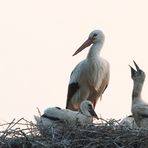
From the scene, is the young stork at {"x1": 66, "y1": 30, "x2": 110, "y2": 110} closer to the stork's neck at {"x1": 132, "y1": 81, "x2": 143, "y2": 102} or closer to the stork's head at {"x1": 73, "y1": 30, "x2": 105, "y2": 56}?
the stork's head at {"x1": 73, "y1": 30, "x2": 105, "y2": 56}

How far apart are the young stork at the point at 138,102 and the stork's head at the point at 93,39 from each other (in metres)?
2.70

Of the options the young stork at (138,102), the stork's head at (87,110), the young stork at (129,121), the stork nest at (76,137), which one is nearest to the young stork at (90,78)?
the stork's head at (87,110)

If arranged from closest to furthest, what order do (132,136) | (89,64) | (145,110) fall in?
(132,136) → (145,110) → (89,64)

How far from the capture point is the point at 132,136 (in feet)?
26.9

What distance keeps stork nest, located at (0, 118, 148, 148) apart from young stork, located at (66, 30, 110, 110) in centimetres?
379

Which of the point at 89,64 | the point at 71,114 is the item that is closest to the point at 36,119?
the point at 71,114

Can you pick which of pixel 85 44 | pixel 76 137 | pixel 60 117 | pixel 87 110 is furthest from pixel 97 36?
pixel 76 137

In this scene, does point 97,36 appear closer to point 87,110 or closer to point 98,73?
point 98,73

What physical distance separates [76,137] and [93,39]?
175 inches

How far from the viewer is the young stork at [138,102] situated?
9.34 m

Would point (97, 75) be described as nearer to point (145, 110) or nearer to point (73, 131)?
point (145, 110)

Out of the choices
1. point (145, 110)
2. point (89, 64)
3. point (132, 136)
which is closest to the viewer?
point (132, 136)

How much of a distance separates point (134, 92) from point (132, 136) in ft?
5.37

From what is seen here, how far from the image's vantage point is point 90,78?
490 inches
